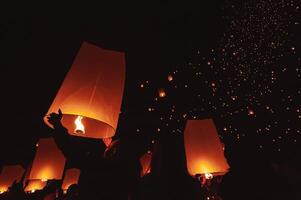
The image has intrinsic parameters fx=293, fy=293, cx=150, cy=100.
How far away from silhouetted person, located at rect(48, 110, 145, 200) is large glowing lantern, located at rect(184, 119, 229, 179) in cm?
79

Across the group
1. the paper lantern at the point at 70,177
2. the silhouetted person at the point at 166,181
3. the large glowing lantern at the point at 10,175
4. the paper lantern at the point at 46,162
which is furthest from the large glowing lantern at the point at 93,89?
the large glowing lantern at the point at 10,175

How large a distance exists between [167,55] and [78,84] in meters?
2.11

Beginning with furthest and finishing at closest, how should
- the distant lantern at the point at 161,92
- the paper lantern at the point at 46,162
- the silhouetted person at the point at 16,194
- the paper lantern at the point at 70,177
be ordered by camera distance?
the paper lantern at the point at 70,177 < the distant lantern at the point at 161,92 < the paper lantern at the point at 46,162 < the silhouetted person at the point at 16,194

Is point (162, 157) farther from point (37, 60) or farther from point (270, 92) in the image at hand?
point (270, 92)

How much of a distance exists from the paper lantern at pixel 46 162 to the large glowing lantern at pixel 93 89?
101cm

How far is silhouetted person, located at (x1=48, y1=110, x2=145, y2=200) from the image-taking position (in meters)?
1.04

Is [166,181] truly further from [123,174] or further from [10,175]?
[10,175]

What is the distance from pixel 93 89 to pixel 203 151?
111 centimetres

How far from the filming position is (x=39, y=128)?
170 inches

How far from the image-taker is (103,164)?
1182 mm

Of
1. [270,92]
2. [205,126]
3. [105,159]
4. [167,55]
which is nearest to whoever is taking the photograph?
[105,159]

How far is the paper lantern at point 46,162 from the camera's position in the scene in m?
2.22

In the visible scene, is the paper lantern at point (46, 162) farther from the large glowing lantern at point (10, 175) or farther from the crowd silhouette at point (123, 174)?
the large glowing lantern at point (10, 175)

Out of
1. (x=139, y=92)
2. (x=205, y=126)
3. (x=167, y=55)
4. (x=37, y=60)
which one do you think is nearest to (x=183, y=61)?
(x=167, y=55)
